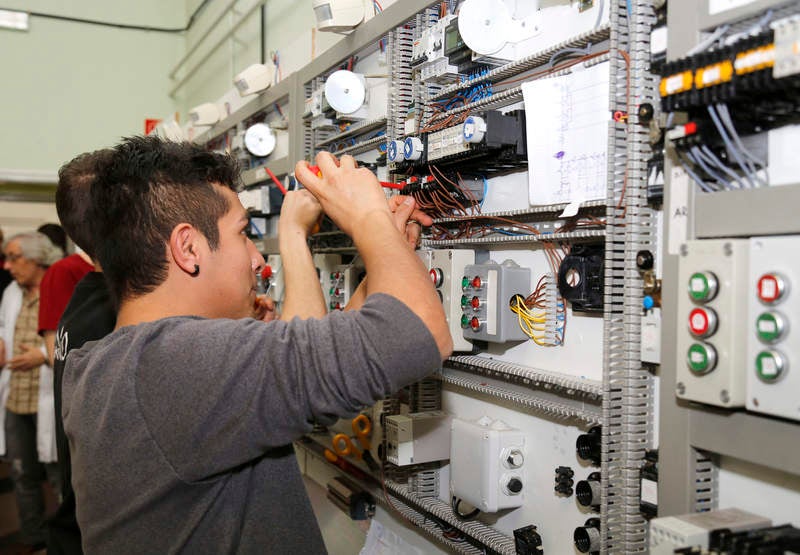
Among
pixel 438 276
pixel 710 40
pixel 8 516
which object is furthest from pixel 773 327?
pixel 8 516

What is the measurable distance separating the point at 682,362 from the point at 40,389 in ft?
11.5

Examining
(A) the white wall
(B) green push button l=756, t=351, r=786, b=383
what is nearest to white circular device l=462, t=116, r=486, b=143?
(B) green push button l=756, t=351, r=786, b=383

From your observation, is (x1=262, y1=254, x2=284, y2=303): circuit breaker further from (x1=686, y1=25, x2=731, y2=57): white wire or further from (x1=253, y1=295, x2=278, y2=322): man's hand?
(x1=686, y1=25, x2=731, y2=57): white wire

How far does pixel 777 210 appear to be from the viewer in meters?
0.94

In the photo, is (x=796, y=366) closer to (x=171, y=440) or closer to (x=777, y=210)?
(x=777, y=210)

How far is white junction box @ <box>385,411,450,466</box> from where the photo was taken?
6.04 ft

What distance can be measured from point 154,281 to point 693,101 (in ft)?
3.04

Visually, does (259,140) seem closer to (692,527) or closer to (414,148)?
(414,148)

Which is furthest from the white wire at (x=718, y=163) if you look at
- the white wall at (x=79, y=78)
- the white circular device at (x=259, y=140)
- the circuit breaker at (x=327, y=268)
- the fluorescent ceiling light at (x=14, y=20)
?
the fluorescent ceiling light at (x=14, y=20)

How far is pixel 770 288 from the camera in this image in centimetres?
94

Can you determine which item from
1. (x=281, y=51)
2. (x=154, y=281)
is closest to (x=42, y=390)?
(x=281, y=51)

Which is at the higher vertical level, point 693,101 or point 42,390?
point 693,101

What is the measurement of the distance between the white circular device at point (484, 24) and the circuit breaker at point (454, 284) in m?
0.52

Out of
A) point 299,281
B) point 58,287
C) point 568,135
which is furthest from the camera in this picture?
point 58,287
